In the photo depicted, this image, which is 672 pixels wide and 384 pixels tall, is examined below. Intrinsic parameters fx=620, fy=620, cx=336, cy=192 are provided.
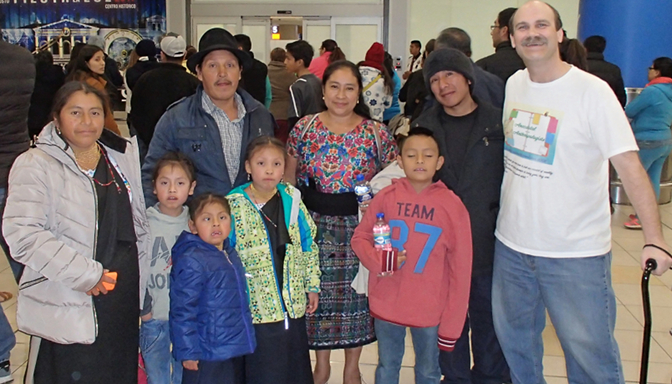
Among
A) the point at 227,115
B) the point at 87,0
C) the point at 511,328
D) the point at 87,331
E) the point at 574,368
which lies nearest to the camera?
the point at 87,331

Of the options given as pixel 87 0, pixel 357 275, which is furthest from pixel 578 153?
pixel 87 0

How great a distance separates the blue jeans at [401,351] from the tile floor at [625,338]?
0.61 meters

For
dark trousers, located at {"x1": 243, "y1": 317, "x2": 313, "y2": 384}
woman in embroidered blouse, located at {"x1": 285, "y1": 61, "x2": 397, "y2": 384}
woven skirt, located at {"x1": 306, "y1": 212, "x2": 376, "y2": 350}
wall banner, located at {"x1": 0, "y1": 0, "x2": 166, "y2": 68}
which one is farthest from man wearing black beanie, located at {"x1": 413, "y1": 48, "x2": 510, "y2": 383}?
wall banner, located at {"x1": 0, "y1": 0, "x2": 166, "y2": 68}

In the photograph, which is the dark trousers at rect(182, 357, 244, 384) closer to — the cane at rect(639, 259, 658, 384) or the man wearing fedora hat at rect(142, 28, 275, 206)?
the man wearing fedora hat at rect(142, 28, 275, 206)

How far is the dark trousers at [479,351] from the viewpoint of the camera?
2805mm

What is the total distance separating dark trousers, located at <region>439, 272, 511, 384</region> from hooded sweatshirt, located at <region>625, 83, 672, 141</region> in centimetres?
399

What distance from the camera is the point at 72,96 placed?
7.18ft

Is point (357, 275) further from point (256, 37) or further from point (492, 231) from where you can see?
point (256, 37)

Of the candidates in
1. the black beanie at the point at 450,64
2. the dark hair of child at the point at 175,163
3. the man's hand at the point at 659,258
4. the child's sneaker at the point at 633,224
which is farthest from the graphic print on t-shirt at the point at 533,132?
the child's sneaker at the point at 633,224

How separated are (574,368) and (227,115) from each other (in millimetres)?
1760

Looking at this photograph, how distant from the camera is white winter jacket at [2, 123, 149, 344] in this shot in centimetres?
203

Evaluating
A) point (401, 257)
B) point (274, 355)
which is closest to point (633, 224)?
point (401, 257)

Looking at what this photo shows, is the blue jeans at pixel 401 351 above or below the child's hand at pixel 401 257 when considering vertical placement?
below

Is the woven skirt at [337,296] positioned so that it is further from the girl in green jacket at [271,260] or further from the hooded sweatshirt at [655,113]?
the hooded sweatshirt at [655,113]
